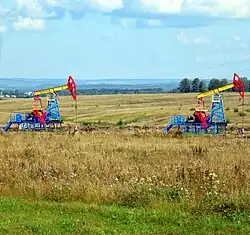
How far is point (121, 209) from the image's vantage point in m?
10.4

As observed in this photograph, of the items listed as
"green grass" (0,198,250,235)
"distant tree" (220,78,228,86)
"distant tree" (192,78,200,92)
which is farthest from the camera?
"distant tree" (192,78,200,92)

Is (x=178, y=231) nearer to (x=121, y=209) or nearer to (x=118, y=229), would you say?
(x=118, y=229)

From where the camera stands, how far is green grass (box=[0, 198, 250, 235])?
899cm

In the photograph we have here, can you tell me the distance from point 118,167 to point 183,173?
7.63ft

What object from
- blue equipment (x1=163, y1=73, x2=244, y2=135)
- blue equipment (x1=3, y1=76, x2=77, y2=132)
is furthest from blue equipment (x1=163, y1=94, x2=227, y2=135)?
blue equipment (x1=3, y1=76, x2=77, y2=132)

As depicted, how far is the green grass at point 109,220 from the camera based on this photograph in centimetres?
899

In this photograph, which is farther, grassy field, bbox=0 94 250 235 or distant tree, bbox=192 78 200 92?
distant tree, bbox=192 78 200 92

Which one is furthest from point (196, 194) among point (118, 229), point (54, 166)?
point (54, 166)

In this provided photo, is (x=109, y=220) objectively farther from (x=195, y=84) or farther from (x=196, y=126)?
(x=195, y=84)

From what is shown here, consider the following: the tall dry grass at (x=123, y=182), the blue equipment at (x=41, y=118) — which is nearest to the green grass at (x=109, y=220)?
the tall dry grass at (x=123, y=182)

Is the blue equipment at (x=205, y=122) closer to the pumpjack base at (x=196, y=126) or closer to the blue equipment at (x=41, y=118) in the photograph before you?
the pumpjack base at (x=196, y=126)

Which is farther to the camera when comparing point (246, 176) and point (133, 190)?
point (246, 176)

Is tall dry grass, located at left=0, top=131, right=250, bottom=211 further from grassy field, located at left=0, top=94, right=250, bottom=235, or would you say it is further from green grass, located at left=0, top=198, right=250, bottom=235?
green grass, located at left=0, top=198, right=250, bottom=235

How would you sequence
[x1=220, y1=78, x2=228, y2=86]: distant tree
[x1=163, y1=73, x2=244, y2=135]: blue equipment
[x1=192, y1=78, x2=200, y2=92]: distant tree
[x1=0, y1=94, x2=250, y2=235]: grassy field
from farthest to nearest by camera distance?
[x1=192, y1=78, x2=200, y2=92]: distant tree, [x1=220, y1=78, x2=228, y2=86]: distant tree, [x1=163, y1=73, x2=244, y2=135]: blue equipment, [x1=0, y1=94, x2=250, y2=235]: grassy field
